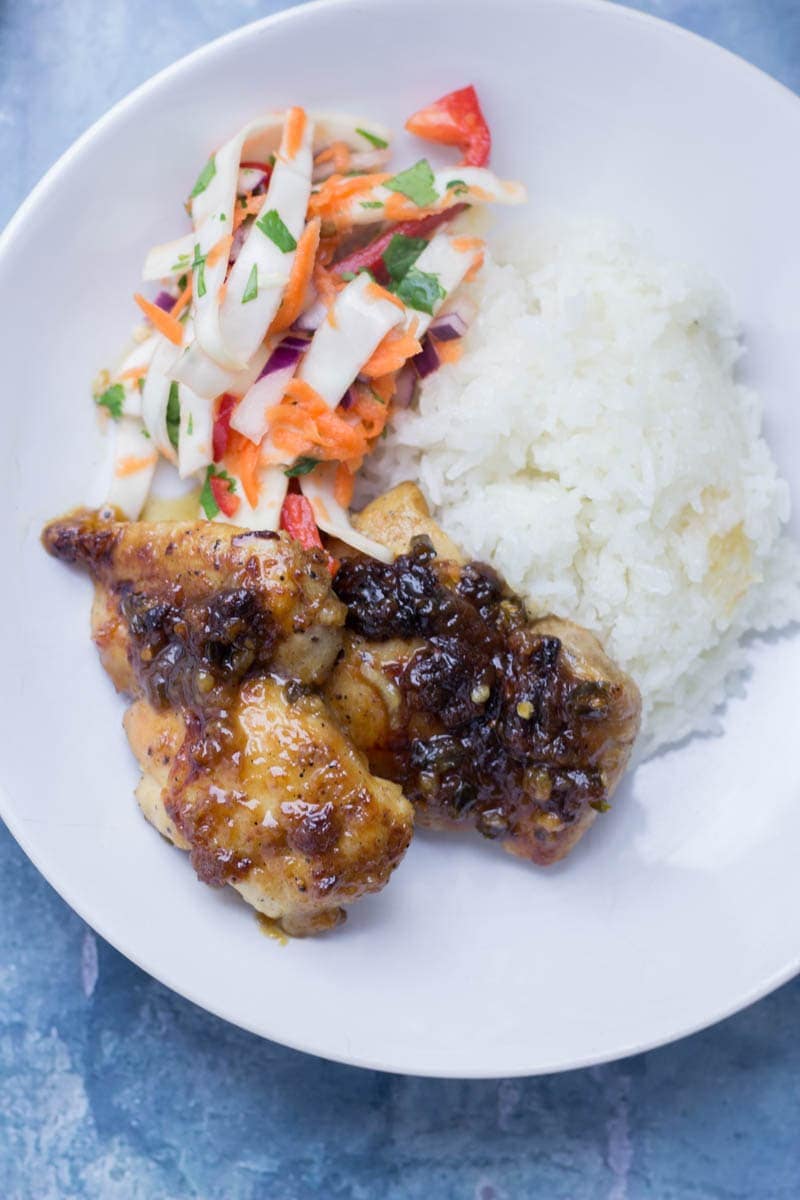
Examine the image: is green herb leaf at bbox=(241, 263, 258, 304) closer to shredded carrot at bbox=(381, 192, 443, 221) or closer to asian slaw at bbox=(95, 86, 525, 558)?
asian slaw at bbox=(95, 86, 525, 558)

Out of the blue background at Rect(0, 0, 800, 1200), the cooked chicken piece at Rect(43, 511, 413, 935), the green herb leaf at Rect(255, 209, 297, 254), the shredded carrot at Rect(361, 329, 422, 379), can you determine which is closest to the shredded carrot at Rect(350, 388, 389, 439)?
the shredded carrot at Rect(361, 329, 422, 379)

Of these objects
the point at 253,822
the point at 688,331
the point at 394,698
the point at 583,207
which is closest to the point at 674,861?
the point at 394,698

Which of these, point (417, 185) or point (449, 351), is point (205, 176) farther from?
point (449, 351)

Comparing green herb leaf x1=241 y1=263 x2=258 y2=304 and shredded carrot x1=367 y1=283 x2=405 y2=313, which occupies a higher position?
shredded carrot x1=367 y1=283 x2=405 y2=313

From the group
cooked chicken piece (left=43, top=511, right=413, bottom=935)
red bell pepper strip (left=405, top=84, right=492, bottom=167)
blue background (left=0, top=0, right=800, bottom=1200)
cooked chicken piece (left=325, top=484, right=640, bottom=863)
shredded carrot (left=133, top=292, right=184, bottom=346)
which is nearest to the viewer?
cooked chicken piece (left=43, top=511, right=413, bottom=935)

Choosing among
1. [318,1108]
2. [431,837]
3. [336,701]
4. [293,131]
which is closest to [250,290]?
[293,131]

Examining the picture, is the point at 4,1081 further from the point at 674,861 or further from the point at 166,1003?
the point at 674,861
